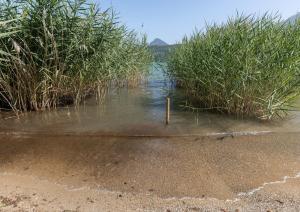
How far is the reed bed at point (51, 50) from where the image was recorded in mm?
5875

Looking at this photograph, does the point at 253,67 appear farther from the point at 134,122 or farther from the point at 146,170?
the point at 146,170

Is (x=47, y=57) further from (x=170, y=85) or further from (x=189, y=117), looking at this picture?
(x=170, y=85)

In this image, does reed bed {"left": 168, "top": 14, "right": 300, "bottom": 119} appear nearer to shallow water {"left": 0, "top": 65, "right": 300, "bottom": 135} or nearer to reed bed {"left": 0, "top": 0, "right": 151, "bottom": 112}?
shallow water {"left": 0, "top": 65, "right": 300, "bottom": 135}

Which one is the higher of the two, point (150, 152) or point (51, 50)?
point (51, 50)

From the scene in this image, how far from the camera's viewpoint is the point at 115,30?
6844mm

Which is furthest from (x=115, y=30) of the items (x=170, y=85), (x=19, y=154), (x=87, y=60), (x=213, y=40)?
(x=170, y=85)

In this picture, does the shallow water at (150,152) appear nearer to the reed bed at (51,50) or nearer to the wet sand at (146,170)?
the wet sand at (146,170)

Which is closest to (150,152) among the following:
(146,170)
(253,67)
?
(146,170)

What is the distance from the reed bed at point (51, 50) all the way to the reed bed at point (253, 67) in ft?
6.60

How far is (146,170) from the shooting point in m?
3.87

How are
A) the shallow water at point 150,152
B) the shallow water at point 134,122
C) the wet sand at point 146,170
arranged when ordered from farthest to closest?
the shallow water at point 134,122 < the shallow water at point 150,152 < the wet sand at point 146,170

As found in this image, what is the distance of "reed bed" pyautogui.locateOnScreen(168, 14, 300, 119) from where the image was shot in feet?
18.1

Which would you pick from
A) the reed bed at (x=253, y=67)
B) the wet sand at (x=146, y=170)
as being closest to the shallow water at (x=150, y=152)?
the wet sand at (x=146, y=170)

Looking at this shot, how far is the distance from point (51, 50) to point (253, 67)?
3.58m
